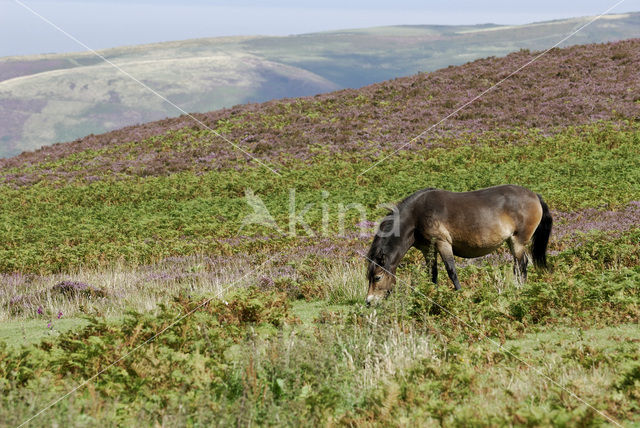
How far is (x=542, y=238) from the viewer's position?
11.5m

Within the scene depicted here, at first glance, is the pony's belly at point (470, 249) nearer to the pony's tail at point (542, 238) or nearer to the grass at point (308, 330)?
the grass at point (308, 330)

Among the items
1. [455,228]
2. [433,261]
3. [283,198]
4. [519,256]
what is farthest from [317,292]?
[283,198]

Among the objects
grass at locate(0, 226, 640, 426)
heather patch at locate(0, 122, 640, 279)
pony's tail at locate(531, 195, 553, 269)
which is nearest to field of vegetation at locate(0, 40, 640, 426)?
Result: grass at locate(0, 226, 640, 426)

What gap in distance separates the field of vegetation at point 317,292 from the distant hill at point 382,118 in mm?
345

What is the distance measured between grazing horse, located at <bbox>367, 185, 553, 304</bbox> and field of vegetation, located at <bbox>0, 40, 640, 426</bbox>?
0.57 metres

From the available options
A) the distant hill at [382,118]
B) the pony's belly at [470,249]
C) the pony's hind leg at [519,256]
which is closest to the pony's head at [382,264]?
the pony's belly at [470,249]

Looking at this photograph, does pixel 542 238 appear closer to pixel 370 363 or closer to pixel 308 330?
pixel 308 330

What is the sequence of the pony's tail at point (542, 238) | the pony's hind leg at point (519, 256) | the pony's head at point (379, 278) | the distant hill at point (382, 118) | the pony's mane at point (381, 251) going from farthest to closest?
the distant hill at point (382, 118) → the pony's tail at point (542, 238) → the pony's hind leg at point (519, 256) → the pony's mane at point (381, 251) → the pony's head at point (379, 278)

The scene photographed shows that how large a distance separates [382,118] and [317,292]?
3130cm

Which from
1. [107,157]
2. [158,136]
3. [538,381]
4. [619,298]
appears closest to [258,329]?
[538,381]

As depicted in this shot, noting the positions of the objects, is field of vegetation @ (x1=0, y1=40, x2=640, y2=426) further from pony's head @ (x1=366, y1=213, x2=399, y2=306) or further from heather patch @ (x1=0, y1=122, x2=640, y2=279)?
pony's head @ (x1=366, y1=213, x2=399, y2=306)

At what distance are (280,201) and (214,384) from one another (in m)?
20.1

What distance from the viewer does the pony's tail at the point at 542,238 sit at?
11414 millimetres

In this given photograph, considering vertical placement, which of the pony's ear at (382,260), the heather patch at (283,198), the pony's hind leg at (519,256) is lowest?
the heather patch at (283,198)
